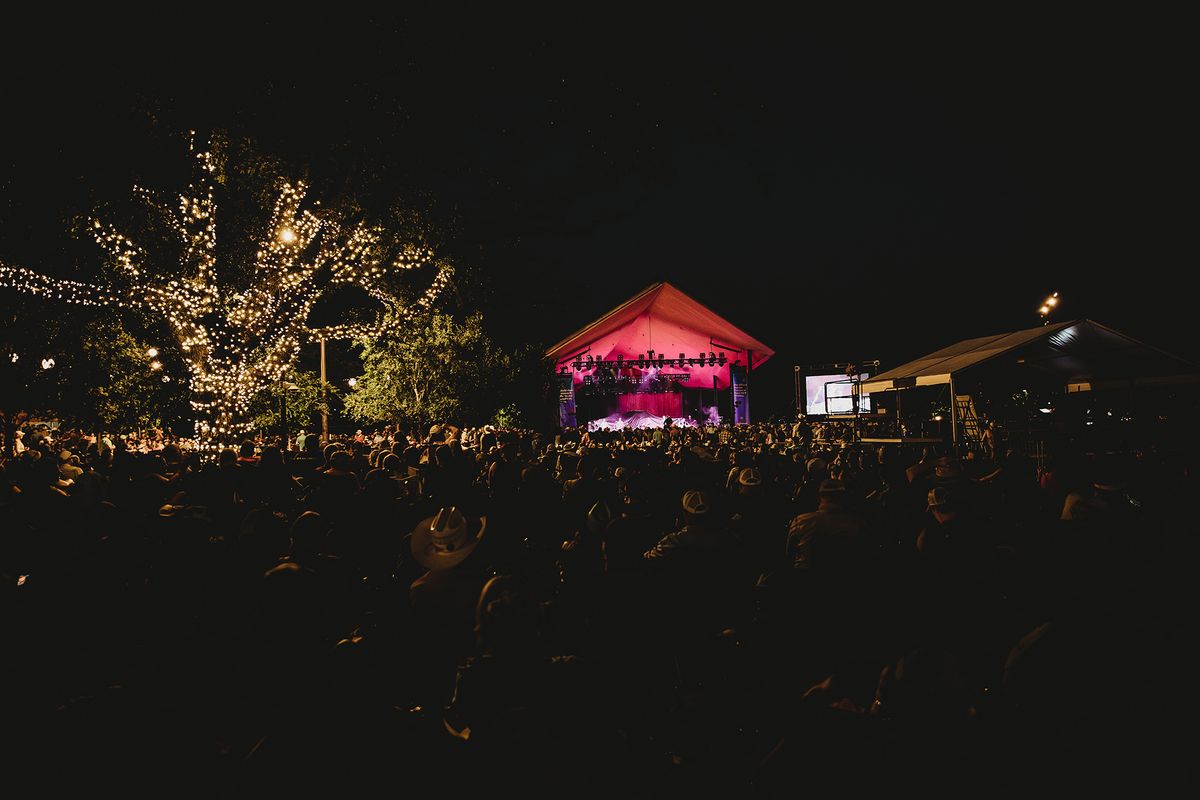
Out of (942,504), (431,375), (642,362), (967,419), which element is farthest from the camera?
(642,362)

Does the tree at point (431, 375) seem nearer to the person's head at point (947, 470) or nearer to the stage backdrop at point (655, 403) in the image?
the stage backdrop at point (655, 403)

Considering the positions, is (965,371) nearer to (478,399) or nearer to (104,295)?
(478,399)

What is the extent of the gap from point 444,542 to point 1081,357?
17.1m

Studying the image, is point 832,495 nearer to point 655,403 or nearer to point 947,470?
point 947,470

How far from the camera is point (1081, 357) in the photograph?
1673cm

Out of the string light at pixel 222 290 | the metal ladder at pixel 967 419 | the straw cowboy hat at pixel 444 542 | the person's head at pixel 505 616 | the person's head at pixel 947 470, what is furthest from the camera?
the string light at pixel 222 290

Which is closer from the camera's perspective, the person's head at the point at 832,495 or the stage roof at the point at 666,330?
the person's head at the point at 832,495

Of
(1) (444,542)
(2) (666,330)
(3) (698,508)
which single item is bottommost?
(1) (444,542)

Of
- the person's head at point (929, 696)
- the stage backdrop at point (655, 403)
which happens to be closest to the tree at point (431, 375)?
the stage backdrop at point (655, 403)

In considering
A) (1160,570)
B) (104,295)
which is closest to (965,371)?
(1160,570)

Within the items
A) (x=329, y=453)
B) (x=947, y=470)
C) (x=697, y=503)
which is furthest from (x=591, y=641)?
(x=329, y=453)

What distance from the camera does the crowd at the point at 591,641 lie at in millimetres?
2033

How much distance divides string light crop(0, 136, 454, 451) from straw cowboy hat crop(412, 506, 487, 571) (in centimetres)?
1637

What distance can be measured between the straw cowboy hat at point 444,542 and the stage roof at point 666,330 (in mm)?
27581
